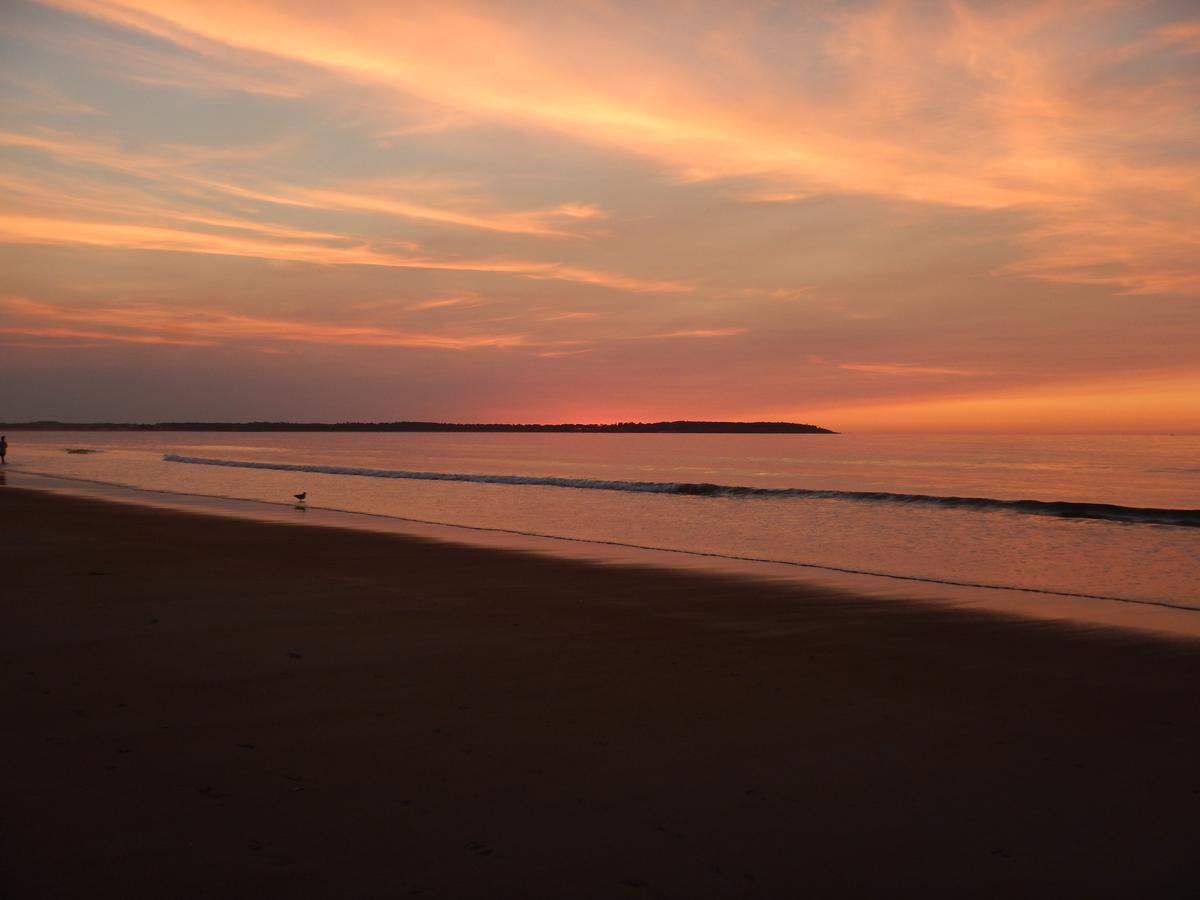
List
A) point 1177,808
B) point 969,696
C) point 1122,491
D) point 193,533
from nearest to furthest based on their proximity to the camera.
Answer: point 1177,808 → point 969,696 → point 193,533 → point 1122,491

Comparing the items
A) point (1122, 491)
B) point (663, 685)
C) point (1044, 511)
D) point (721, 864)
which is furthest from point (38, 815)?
point (1122, 491)

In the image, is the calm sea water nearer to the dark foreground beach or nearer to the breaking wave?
the breaking wave

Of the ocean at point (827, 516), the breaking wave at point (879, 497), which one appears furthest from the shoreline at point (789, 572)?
the breaking wave at point (879, 497)

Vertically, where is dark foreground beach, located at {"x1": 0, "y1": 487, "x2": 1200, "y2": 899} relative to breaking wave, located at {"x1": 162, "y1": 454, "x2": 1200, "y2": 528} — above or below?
below

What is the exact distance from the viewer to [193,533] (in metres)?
20.2

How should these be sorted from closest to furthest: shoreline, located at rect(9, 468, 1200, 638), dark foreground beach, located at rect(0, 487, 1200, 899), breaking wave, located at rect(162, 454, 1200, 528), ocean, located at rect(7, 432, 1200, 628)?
1. dark foreground beach, located at rect(0, 487, 1200, 899)
2. shoreline, located at rect(9, 468, 1200, 638)
3. ocean, located at rect(7, 432, 1200, 628)
4. breaking wave, located at rect(162, 454, 1200, 528)

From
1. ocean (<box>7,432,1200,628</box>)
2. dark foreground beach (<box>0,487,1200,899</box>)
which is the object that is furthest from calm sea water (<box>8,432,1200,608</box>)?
dark foreground beach (<box>0,487,1200,899</box>)

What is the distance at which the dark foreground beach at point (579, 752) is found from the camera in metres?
4.38

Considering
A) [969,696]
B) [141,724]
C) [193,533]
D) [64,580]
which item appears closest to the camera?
[141,724]

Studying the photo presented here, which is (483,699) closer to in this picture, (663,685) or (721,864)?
(663,685)

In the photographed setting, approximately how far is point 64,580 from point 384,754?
933cm

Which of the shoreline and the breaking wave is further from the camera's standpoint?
the breaking wave

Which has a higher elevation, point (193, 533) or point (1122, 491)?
point (1122, 491)

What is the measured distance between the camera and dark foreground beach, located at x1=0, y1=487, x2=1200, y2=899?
4.38 metres
